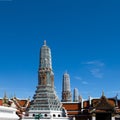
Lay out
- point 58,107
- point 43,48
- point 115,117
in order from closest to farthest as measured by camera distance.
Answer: point 115,117 < point 58,107 < point 43,48

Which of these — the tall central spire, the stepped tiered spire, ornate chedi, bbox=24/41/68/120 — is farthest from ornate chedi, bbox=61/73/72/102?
the tall central spire

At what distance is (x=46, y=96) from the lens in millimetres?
60562

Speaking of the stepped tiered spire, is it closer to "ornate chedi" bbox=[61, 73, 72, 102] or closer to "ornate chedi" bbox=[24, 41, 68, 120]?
"ornate chedi" bbox=[61, 73, 72, 102]

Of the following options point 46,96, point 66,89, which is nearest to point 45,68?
point 46,96

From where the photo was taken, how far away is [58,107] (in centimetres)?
6084

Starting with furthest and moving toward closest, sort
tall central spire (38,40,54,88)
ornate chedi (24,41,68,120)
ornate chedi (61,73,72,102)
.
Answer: ornate chedi (61,73,72,102) → tall central spire (38,40,54,88) → ornate chedi (24,41,68,120)

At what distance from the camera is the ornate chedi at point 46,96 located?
194ft

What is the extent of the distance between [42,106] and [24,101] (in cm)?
809

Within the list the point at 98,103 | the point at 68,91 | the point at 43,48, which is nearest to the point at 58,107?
the point at 98,103

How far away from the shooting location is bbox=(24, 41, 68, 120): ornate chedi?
5912 cm

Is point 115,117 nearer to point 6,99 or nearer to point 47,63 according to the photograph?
point 47,63

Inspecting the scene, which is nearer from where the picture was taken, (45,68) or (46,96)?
(46,96)

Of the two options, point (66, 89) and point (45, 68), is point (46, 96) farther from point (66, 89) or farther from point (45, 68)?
point (66, 89)

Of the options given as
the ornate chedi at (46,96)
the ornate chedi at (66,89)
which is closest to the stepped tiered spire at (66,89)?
the ornate chedi at (66,89)
